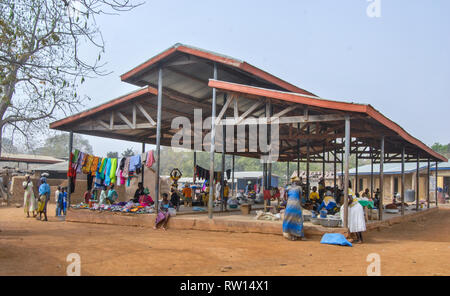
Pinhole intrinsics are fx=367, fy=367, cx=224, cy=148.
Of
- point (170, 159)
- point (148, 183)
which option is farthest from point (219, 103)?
point (170, 159)

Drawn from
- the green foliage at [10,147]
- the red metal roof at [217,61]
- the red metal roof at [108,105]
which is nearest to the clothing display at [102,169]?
the red metal roof at [108,105]

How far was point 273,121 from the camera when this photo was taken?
401 inches

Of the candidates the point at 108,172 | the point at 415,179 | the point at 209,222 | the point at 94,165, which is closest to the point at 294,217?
the point at 209,222

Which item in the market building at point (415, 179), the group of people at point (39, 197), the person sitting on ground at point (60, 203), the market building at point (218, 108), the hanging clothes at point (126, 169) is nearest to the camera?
the market building at point (218, 108)

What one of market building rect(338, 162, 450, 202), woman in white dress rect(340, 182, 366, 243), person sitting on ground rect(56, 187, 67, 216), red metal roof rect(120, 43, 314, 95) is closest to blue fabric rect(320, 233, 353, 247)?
woman in white dress rect(340, 182, 366, 243)

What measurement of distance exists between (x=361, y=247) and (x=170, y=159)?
75639 millimetres

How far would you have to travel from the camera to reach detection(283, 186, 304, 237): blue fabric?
8906 millimetres

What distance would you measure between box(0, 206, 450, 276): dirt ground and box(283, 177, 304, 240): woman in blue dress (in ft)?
0.91

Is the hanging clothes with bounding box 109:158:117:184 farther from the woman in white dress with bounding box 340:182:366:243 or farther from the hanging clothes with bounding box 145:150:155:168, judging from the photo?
the woman in white dress with bounding box 340:182:366:243

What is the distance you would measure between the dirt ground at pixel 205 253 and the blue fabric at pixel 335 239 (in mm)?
187

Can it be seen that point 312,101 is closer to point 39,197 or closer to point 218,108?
point 218,108

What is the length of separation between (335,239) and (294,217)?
1.06 metres

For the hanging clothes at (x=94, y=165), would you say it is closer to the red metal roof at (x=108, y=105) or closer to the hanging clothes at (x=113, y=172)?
the hanging clothes at (x=113, y=172)

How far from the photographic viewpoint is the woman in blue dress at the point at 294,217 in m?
8.91
